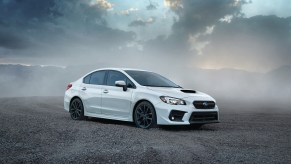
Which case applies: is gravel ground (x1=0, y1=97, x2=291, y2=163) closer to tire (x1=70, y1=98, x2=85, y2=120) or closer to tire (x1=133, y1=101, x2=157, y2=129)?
tire (x1=133, y1=101, x2=157, y2=129)

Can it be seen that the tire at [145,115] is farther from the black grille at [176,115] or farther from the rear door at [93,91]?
the rear door at [93,91]

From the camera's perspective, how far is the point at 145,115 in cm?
1075

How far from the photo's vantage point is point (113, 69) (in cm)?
1240

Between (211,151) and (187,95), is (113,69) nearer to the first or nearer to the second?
(187,95)

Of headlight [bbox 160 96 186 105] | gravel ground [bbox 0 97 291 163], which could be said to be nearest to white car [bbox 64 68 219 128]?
headlight [bbox 160 96 186 105]

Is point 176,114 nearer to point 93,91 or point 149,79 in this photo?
point 149,79

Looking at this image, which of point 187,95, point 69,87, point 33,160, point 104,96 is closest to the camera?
point 33,160

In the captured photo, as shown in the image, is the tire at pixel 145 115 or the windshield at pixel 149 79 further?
the windshield at pixel 149 79

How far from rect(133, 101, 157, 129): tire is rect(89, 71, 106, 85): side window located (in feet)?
6.66

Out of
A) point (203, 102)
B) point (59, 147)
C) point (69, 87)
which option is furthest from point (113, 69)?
point (59, 147)

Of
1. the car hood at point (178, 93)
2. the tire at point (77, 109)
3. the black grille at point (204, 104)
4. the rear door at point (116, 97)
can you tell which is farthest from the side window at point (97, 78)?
the black grille at point (204, 104)

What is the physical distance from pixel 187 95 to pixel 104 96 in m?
2.66

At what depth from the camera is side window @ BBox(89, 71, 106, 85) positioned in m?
Answer: 12.5

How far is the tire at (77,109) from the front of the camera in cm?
1300
